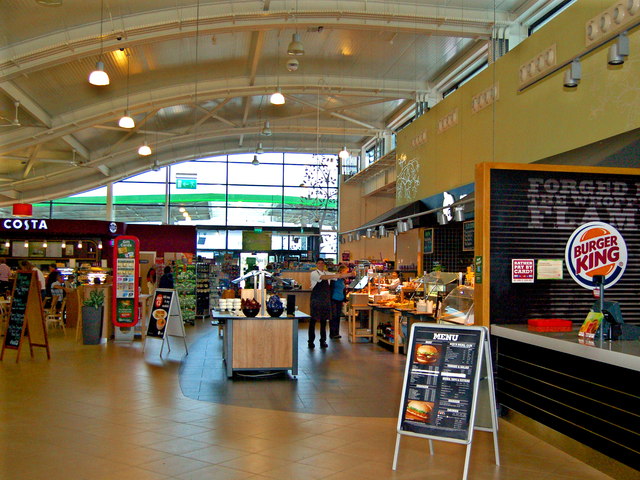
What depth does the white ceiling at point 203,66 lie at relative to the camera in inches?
410

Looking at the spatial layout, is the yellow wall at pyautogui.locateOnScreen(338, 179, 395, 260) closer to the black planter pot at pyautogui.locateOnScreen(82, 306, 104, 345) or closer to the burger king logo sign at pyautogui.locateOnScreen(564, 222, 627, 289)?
the black planter pot at pyautogui.locateOnScreen(82, 306, 104, 345)

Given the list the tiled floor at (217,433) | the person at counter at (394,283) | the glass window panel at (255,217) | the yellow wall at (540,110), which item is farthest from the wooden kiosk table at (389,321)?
the glass window panel at (255,217)

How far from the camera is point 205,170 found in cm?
2506

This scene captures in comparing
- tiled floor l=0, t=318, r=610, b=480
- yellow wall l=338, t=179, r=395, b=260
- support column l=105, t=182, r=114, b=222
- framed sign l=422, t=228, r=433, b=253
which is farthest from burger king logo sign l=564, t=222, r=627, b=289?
support column l=105, t=182, r=114, b=222

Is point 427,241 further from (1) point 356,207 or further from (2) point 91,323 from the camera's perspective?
(1) point 356,207

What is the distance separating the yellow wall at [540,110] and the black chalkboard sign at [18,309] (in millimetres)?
7285

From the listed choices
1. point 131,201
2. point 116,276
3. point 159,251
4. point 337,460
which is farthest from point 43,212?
point 337,460

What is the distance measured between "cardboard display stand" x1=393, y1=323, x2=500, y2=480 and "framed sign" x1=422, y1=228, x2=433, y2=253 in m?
8.37

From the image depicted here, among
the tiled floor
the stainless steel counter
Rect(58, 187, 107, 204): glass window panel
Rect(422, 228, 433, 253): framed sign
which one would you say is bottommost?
the tiled floor

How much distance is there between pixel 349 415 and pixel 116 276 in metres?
7.10

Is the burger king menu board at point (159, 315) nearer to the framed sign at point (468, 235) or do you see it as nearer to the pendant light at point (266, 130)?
the framed sign at point (468, 235)

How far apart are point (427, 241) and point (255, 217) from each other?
12896 mm

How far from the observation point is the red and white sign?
19.6 ft

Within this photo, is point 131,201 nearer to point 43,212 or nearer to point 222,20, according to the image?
point 43,212
